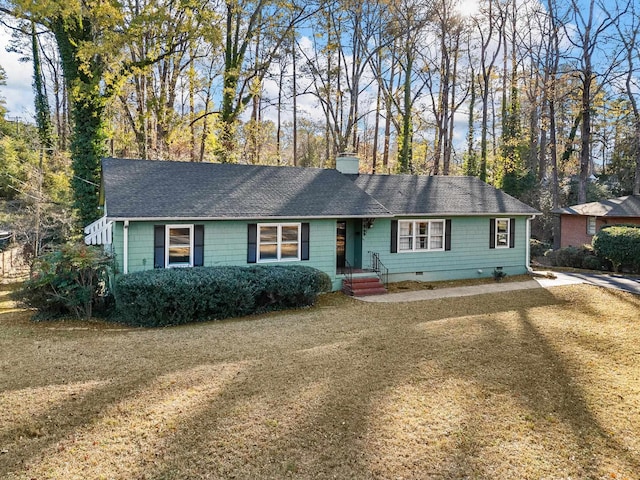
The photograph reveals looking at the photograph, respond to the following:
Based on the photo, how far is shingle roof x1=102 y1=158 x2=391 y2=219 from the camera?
12016 millimetres

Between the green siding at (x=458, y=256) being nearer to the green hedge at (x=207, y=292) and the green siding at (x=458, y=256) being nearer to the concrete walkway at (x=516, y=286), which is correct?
the concrete walkway at (x=516, y=286)

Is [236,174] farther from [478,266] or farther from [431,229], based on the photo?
[478,266]

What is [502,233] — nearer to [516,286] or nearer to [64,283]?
[516,286]

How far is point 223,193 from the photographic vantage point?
13.6 m

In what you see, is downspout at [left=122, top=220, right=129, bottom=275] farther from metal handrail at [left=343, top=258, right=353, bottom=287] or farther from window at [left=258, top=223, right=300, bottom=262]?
metal handrail at [left=343, top=258, right=353, bottom=287]

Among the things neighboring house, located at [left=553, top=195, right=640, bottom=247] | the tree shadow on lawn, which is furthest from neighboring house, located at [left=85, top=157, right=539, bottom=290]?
neighboring house, located at [left=553, top=195, right=640, bottom=247]

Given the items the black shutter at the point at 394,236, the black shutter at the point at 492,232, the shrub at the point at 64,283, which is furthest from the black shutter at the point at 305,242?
the black shutter at the point at 492,232

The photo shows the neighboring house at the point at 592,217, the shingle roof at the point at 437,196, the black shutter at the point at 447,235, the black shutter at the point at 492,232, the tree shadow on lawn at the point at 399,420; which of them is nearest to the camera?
the tree shadow on lawn at the point at 399,420

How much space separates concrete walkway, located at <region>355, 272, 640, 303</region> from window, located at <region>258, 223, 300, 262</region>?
2.61m

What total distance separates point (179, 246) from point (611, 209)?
22.7 metres

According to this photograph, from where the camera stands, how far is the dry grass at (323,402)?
14.5 ft

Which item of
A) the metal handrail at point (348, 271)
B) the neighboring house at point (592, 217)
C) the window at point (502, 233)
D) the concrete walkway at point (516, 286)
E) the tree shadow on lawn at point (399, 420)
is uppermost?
the neighboring house at point (592, 217)

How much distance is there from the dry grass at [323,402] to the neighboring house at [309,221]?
3.17 metres

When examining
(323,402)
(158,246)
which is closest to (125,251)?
(158,246)
